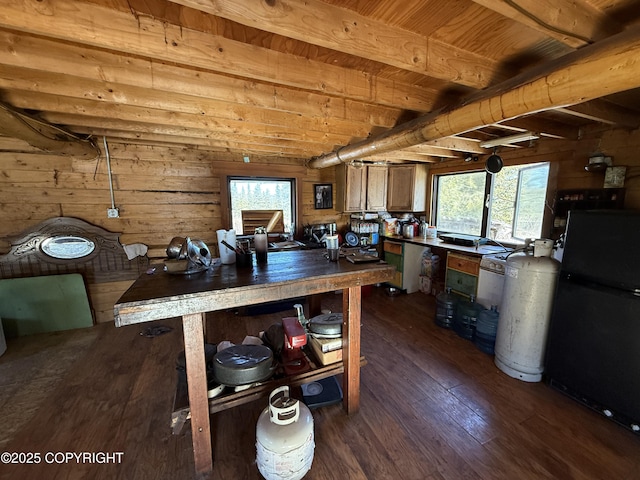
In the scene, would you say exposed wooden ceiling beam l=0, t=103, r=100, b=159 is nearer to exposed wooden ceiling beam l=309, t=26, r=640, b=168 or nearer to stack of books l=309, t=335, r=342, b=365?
stack of books l=309, t=335, r=342, b=365

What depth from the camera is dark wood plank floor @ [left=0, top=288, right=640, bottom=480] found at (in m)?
1.47

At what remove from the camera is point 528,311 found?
7.00 feet

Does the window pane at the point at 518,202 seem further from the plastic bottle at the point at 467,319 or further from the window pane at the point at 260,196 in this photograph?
the window pane at the point at 260,196

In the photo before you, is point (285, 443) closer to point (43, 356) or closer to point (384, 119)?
point (384, 119)

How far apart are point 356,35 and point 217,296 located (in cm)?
144

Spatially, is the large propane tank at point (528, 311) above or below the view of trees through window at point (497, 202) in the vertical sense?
below

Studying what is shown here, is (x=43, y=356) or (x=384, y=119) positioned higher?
(x=384, y=119)

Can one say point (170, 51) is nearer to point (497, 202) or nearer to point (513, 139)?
point (513, 139)

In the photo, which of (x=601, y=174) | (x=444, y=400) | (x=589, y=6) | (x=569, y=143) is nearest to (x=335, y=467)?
(x=444, y=400)

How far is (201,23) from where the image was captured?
4.08 feet

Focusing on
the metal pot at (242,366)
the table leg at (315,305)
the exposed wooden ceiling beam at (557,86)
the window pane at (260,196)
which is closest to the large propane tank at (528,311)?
the exposed wooden ceiling beam at (557,86)

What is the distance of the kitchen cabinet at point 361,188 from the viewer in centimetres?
417

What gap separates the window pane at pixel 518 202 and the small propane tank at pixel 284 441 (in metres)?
3.31

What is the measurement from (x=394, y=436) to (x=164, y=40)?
261 centimetres
